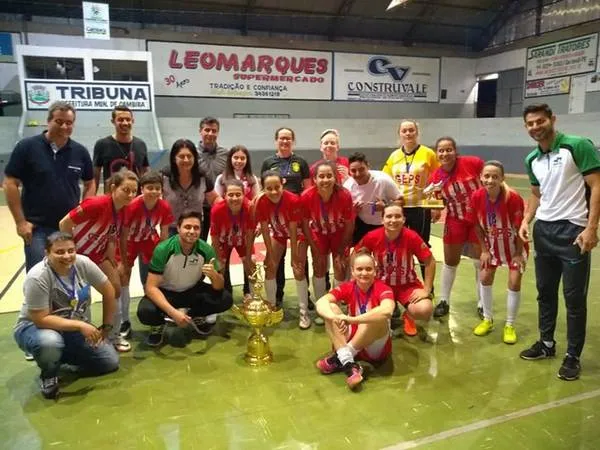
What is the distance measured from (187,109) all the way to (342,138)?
223 inches

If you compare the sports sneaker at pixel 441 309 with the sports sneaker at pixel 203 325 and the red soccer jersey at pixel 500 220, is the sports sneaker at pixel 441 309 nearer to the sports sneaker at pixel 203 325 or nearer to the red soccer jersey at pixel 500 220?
the red soccer jersey at pixel 500 220

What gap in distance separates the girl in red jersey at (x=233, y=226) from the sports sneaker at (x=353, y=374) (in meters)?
1.31

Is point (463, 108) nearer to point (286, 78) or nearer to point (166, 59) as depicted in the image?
point (286, 78)

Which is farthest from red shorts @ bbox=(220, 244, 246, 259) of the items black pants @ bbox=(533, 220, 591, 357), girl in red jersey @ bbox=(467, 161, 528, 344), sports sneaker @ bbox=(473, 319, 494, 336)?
black pants @ bbox=(533, 220, 591, 357)

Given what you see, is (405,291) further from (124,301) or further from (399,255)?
(124,301)

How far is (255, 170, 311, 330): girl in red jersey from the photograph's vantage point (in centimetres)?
410

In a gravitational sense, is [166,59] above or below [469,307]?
above

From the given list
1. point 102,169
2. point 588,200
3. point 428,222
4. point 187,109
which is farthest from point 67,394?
point 187,109

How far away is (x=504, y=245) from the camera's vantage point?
3973 mm

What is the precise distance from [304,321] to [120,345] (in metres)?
1.53

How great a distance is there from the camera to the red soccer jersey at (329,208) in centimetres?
412

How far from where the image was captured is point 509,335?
3.92m

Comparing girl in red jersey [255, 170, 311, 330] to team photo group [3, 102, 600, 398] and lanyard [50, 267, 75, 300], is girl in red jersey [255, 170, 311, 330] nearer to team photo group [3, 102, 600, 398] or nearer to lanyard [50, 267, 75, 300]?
team photo group [3, 102, 600, 398]

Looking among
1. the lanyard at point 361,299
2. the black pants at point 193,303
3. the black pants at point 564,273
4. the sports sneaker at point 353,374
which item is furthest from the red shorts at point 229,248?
the black pants at point 564,273
